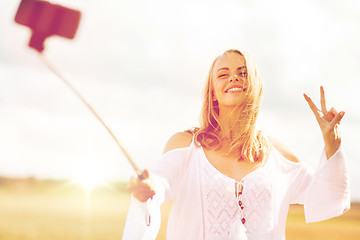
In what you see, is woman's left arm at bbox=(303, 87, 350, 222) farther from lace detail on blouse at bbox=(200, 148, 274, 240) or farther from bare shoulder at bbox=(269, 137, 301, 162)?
lace detail on blouse at bbox=(200, 148, 274, 240)

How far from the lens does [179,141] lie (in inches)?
162

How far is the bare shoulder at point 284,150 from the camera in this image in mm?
4402

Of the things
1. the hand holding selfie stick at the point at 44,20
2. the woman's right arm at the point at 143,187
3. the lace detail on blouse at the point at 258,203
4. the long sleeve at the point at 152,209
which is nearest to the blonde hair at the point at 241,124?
the lace detail on blouse at the point at 258,203

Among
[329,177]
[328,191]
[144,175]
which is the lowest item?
[144,175]

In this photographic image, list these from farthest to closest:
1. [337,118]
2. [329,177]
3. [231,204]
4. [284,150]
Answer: [284,150], [329,177], [337,118], [231,204]

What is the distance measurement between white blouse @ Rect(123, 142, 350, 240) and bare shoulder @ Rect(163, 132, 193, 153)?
7cm

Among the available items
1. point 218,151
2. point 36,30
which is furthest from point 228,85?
point 36,30

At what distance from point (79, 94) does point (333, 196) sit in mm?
2577

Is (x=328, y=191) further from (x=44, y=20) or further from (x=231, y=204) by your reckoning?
(x=44, y=20)

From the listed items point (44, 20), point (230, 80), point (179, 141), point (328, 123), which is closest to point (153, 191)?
point (179, 141)

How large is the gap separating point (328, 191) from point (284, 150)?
58 cm

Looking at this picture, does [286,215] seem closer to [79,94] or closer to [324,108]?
[324,108]

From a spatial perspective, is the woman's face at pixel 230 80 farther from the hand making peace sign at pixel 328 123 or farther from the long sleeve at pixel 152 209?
the long sleeve at pixel 152 209

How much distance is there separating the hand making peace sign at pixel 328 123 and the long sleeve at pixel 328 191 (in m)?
0.07
